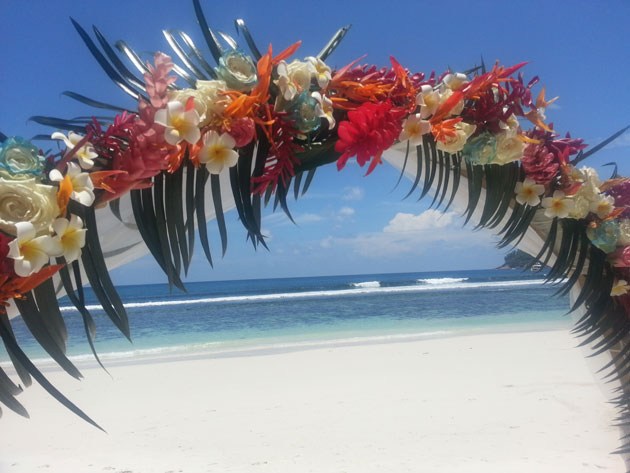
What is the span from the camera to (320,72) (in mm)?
1362

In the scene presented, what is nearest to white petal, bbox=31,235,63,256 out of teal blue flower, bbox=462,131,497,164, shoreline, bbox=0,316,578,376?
teal blue flower, bbox=462,131,497,164

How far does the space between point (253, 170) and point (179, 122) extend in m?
0.27

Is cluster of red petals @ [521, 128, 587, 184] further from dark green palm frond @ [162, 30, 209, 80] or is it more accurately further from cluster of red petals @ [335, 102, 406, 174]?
dark green palm frond @ [162, 30, 209, 80]

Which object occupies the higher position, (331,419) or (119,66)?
(119,66)

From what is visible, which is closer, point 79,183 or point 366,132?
point 79,183

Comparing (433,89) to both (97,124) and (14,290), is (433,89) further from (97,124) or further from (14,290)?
(14,290)

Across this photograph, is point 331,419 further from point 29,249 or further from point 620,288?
point 29,249

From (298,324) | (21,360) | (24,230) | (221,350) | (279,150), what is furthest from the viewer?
(298,324)

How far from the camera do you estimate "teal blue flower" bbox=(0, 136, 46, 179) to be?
0.99 metres

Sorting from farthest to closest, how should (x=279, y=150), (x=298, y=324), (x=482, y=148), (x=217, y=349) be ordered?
(x=298, y=324)
(x=217, y=349)
(x=482, y=148)
(x=279, y=150)

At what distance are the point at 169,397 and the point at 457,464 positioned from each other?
302 cm

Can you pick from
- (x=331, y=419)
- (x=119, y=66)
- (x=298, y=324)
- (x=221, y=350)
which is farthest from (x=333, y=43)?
(x=298, y=324)

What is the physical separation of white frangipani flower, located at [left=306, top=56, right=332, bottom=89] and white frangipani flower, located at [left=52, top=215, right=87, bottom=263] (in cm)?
68

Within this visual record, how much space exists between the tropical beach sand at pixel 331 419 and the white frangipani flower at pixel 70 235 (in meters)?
2.61
